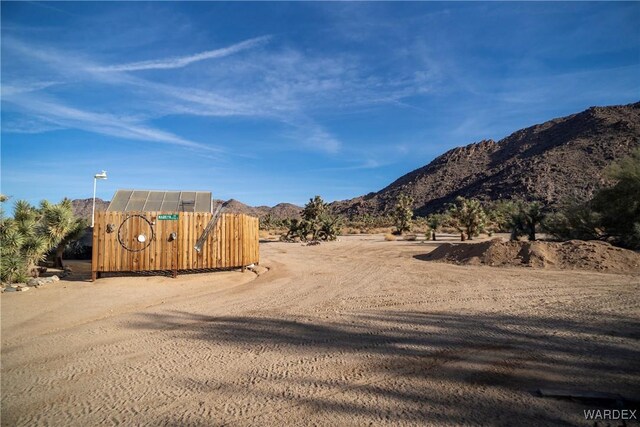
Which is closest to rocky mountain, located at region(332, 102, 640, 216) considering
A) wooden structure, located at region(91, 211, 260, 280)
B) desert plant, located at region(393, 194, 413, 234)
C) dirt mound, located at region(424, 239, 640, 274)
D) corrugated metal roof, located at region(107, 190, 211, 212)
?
desert plant, located at region(393, 194, 413, 234)

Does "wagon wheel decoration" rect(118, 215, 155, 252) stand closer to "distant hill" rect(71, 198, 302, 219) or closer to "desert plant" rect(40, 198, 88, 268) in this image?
Result: "desert plant" rect(40, 198, 88, 268)

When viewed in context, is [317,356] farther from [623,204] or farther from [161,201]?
[623,204]

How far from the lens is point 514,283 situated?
11281 mm

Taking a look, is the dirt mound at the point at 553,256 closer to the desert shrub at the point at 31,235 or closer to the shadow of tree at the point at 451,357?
the shadow of tree at the point at 451,357

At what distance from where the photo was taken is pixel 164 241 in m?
13.3

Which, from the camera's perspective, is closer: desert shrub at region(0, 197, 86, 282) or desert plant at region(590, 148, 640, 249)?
desert shrub at region(0, 197, 86, 282)

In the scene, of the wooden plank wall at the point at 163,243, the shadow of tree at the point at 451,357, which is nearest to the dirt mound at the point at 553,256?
the shadow of tree at the point at 451,357

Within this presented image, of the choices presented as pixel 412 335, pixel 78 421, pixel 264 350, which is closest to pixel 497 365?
pixel 412 335

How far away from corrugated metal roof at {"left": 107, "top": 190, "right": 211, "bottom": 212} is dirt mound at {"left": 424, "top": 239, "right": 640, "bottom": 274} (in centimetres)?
1298

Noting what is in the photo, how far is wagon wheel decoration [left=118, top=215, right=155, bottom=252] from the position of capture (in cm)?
1283

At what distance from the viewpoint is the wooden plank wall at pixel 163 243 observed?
12.6m

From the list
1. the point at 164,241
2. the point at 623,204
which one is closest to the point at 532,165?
the point at 623,204

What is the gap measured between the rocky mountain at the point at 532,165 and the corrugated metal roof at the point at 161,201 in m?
46.5

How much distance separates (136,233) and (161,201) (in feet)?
21.7
